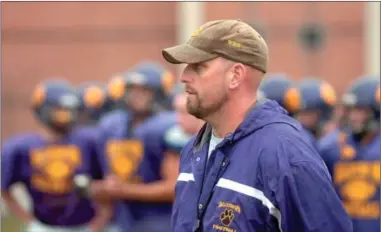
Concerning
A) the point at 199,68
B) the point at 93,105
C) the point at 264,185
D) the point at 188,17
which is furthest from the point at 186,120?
the point at 188,17

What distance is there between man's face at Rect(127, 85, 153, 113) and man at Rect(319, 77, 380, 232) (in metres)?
1.63

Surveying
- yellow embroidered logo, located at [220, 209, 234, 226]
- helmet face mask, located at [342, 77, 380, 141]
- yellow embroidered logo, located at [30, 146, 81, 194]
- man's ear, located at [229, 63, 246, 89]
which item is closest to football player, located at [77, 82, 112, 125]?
yellow embroidered logo, located at [30, 146, 81, 194]

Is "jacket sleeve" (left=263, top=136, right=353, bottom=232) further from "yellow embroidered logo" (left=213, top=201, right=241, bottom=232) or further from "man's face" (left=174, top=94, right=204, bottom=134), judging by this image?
"man's face" (left=174, top=94, right=204, bottom=134)

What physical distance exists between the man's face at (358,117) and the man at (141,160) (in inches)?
58.9

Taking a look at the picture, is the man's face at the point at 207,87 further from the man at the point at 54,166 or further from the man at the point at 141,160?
the man at the point at 54,166

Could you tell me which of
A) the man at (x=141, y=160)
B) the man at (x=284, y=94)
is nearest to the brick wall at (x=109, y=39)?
the man at (x=284, y=94)

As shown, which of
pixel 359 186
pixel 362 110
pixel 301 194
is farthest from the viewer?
pixel 362 110

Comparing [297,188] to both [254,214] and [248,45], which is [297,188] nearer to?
[254,214]

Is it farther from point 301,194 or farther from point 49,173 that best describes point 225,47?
point 49,173

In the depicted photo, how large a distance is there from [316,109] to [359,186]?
2.03m

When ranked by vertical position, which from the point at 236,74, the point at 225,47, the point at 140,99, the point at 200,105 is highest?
the point at 225,47

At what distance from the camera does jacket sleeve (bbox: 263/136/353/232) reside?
14.8 ft

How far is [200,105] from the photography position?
15.8 feet

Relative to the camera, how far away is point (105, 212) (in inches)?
391
